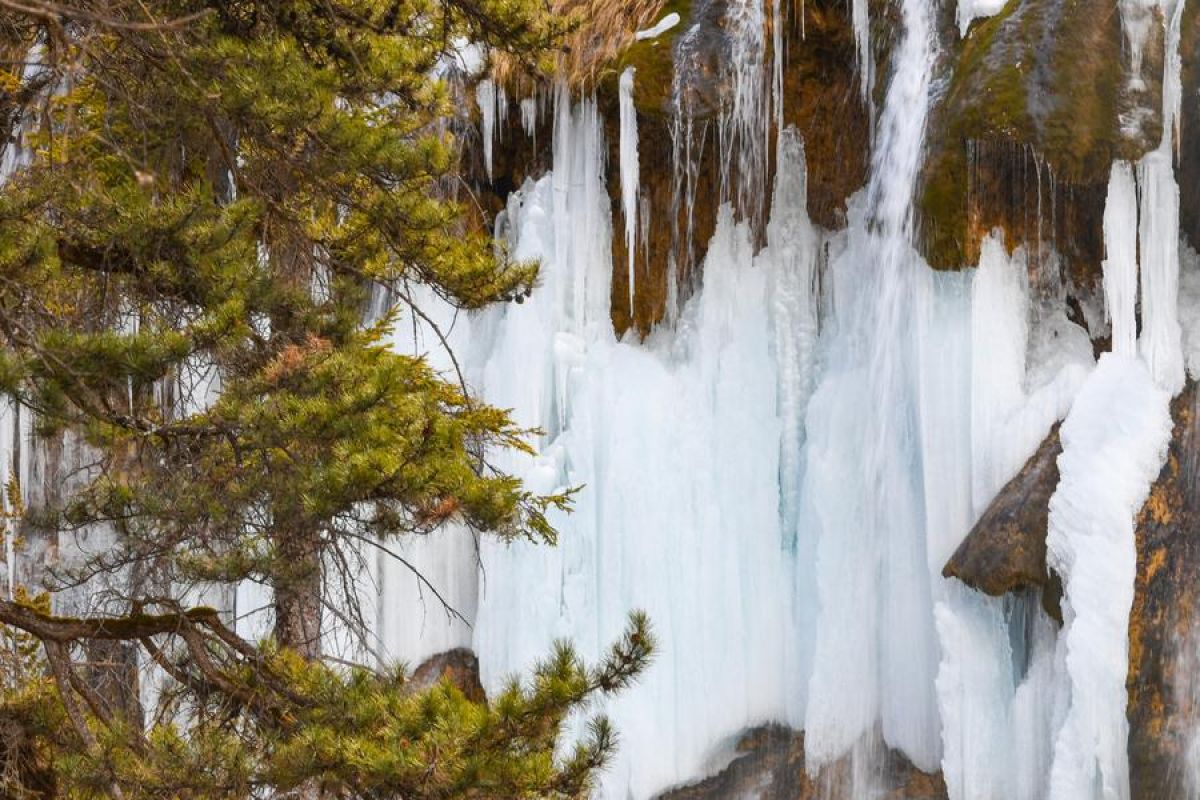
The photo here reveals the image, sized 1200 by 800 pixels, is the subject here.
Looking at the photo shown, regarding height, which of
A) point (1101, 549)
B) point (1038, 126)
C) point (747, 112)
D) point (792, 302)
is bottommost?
point (1101, 549)

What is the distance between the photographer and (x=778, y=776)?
8266 mm

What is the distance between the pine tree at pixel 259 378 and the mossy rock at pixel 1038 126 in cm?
281

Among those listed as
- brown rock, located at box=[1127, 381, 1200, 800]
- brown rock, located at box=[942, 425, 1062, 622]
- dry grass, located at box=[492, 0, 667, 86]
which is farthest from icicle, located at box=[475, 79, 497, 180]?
brown rock, located at box=[1127, 381, 1200, 800]

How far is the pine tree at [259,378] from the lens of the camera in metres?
3.51

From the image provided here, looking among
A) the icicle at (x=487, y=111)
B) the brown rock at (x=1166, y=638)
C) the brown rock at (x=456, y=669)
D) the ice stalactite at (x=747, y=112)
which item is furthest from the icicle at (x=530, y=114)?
the brown rock at (x=1166, y=638)

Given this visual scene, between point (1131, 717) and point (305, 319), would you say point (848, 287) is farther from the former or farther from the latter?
point (305, 319)

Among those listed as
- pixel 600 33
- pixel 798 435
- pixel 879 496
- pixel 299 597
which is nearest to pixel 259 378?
pixel 299 597

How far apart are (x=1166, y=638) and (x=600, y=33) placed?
4.73m

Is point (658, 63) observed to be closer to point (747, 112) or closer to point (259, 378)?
point (747, 112)

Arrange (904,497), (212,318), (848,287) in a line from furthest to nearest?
1. (848,287)
2. (904,497)
3. (212,318)

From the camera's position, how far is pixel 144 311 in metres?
4.18

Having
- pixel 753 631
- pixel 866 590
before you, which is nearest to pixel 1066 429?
pixel 866 590

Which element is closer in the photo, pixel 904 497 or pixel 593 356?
pixel 904 497

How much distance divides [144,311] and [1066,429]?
442 centimetres
